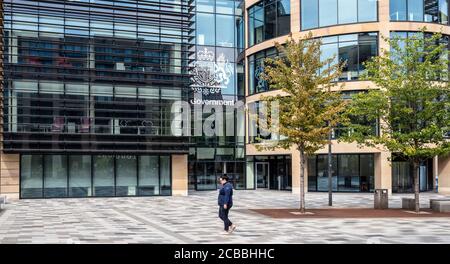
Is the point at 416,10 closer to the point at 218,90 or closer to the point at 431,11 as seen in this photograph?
the point at 431,11

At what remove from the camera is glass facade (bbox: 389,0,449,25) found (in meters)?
38.9

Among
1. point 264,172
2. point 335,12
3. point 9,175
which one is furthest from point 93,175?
point 335,12

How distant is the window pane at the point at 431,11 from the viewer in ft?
130

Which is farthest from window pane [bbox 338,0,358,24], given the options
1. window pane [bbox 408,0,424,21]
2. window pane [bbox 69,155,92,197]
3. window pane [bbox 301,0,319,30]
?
window pane [bbox 69,155,92,197]

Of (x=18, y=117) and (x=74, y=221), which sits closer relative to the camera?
(x=74, y=221)

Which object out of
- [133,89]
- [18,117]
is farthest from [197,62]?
[18,117]

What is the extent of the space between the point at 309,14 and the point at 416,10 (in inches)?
297

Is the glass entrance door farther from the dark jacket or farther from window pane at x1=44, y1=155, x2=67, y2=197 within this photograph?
the dark jacket

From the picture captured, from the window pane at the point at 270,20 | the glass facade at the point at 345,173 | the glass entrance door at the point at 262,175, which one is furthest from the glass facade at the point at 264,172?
the window pane at the point at 270,20

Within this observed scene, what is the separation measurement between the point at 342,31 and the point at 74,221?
25.6m

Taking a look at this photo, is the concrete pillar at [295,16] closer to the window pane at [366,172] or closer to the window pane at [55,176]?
the window pane at [366,172]

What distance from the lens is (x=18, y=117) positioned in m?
32.8
